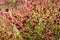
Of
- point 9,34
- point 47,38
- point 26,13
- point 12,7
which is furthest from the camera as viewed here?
point 12,7

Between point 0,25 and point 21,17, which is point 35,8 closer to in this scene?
point 21,17

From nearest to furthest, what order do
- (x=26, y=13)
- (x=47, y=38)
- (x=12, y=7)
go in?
(x=47, y=38) < (x=26, y=13) < (x=12, y=7)

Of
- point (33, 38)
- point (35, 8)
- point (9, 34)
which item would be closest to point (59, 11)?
point (35, 8)

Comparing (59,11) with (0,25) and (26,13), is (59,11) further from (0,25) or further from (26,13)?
(0,25)

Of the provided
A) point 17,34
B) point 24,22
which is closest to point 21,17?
point 24,22

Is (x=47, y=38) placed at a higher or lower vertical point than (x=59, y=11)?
lower

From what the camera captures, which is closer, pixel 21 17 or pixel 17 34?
pixel 17 34
